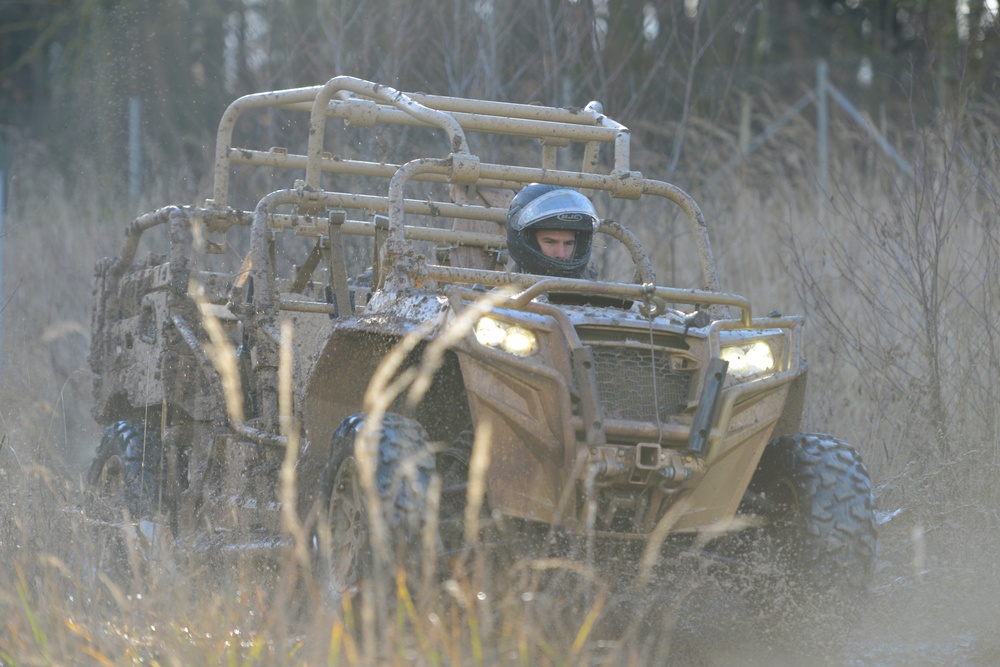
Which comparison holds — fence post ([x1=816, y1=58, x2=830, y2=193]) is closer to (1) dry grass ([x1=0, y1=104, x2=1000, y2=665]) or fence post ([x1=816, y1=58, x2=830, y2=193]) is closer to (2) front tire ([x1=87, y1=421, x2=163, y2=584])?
(1) dry grass ([x1=0, y1=104, x2=1000, y2=665])

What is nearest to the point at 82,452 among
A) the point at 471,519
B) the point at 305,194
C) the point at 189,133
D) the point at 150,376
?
the point at 150,376

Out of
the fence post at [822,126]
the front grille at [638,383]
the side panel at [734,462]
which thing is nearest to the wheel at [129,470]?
the front grille at [638,383]

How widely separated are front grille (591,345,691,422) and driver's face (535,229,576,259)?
1396 mm

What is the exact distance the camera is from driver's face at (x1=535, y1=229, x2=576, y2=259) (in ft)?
20.7

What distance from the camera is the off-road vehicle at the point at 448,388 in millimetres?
4742

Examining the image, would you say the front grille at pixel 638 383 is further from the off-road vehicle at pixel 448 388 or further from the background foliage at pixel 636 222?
the background foliage at pixel 636 222

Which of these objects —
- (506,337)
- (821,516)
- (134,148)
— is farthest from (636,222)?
(506,337)

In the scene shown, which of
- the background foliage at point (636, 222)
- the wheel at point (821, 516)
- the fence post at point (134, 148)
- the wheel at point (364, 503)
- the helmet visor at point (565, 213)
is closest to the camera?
the wheel at point (364, 503)

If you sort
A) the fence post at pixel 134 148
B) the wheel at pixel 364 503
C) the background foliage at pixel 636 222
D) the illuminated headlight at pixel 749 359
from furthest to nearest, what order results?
the fence post at pixel 134 148 → the illuminated headlight at pixel 749 359 → the background foliage at pixel 636 222 → the wheel at pixel 364 503

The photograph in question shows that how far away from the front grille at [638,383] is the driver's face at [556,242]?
1.40m

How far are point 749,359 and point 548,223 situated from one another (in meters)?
1.35

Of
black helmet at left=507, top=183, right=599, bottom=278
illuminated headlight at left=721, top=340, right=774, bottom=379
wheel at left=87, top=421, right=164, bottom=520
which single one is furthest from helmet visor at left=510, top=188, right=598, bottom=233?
wheel at left=87, top=421, right=164, bottom=520

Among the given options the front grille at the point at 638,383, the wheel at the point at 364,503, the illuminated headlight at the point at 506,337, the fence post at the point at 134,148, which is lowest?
the wheel at the point at 364,503

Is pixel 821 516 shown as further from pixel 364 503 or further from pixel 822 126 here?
pixel 822 126
